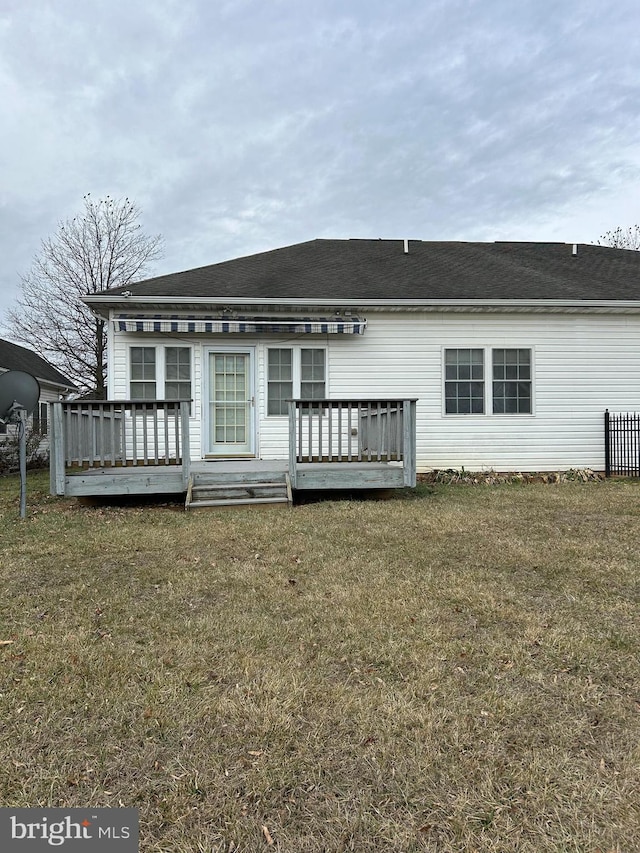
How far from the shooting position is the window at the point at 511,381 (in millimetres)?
9719

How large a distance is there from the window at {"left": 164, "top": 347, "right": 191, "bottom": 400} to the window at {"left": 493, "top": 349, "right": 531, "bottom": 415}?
6.03 m

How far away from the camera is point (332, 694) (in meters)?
2.22

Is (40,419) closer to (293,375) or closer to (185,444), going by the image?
(293,375)

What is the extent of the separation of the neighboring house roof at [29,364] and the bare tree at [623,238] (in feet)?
93.9

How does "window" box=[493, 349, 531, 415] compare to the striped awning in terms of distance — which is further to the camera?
"window" box=[493, 349, 531, 415]

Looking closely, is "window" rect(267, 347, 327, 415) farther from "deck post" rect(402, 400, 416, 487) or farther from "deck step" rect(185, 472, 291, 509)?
"deck post" rect(402, 400, 416, 487)

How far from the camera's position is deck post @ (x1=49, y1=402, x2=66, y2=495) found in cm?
655

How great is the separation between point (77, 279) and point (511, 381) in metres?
19.1

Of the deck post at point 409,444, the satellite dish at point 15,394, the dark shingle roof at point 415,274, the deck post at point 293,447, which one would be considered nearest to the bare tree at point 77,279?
the dark shingle roof at point 415,274

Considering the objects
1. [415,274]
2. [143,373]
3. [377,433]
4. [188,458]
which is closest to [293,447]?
[377,433]

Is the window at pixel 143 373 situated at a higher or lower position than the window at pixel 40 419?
higher

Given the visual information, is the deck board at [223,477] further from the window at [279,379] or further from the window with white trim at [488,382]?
the window with white trim at [488,382]

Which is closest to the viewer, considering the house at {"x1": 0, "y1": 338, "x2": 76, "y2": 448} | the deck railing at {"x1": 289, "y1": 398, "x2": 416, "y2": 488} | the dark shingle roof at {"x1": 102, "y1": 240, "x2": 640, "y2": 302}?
the deck railing at {"x1": 289, "y1": 398, "x2": 416, "y2": 488}

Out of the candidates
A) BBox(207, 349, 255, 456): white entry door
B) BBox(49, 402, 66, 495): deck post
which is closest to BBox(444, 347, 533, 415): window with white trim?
BBox(207, 349, 255, 456): white entry door
